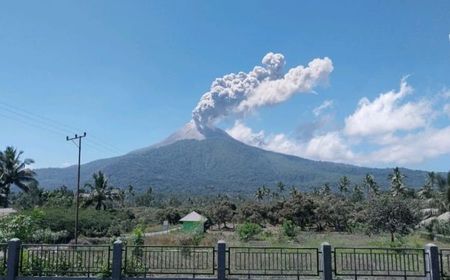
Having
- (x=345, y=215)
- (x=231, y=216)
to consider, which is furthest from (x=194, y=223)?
(x=345, y=215)

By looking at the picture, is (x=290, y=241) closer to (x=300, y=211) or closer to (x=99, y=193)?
(x=300, y=211)

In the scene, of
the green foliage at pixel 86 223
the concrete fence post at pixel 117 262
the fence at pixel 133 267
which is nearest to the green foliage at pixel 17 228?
the fence at pixel 133 267

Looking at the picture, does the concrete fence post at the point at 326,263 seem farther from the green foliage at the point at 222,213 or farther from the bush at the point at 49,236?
the green foliage at the point at 222,213

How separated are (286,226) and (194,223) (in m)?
12.5

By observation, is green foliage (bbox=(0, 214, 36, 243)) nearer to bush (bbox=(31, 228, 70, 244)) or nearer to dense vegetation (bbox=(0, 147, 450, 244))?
dense vegetation (bbox=(0, 147, 450, 244))

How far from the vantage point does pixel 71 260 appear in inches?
544

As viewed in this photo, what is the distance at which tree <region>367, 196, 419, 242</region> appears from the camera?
3186 centimetres

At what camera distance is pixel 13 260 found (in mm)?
13156

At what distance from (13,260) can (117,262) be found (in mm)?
3067

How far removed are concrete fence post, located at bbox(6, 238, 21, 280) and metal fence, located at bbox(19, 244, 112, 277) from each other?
0.18 m

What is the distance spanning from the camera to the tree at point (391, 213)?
31.9 metres

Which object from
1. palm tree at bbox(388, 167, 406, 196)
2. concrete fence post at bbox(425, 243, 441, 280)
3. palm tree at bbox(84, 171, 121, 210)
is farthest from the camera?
palm tree at bbox(388, 167, 406, 196)

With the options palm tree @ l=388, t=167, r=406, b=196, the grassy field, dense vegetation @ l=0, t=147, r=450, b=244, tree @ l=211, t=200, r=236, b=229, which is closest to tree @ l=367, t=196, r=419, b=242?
dense vegetation @ l=0, t=147, r=450, b=244

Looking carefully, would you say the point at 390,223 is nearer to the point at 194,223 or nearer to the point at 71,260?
the point at 194,223
